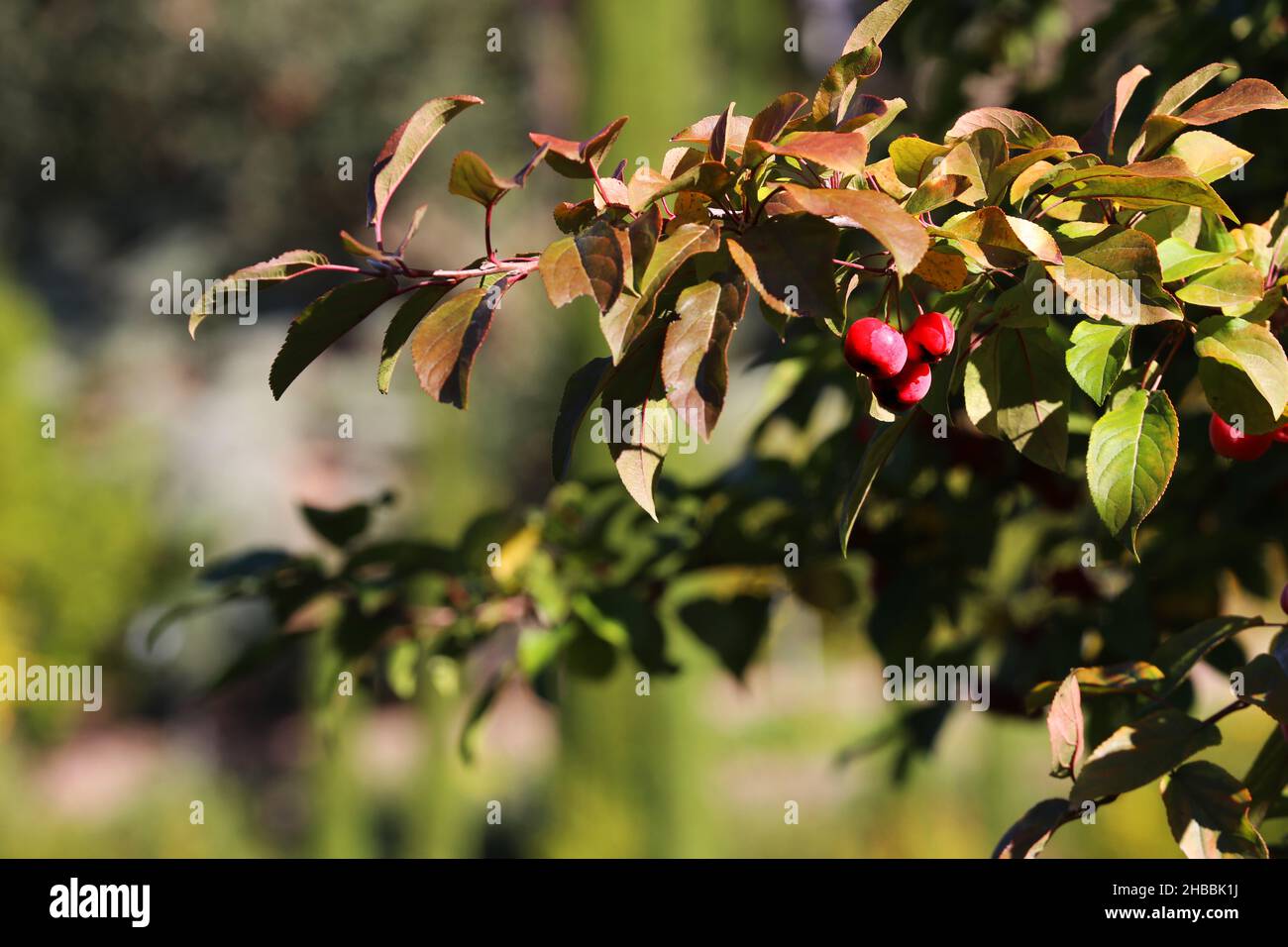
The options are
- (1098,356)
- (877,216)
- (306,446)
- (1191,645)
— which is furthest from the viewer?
(306,446)

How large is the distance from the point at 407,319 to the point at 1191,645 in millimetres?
457

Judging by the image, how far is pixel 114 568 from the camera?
17.1 ft

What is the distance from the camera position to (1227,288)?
545mm

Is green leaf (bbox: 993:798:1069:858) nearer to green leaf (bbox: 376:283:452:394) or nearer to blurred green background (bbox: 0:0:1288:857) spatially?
green leaf (bbox: 376:283:452:394)

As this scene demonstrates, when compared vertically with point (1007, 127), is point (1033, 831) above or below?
below

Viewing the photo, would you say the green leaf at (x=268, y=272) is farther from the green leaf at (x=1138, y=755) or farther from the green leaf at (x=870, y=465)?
the green leaf at (x=1138, y=755)

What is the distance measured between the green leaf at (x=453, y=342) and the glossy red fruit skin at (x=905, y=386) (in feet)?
0.59

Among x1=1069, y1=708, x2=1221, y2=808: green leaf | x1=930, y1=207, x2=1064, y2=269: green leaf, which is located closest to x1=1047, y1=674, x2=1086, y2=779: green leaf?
x1=1069, y1=708, x2=1221, y2=808: green leaf

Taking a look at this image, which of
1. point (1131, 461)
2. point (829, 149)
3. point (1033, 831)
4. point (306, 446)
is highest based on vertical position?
point (306, 446)

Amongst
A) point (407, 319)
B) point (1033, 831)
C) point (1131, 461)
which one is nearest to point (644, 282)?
point (407, 319)

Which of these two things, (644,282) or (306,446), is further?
(306,446)

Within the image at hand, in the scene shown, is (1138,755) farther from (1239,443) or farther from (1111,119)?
(1111,119)

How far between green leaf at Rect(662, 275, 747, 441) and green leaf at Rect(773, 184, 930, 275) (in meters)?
0.04
